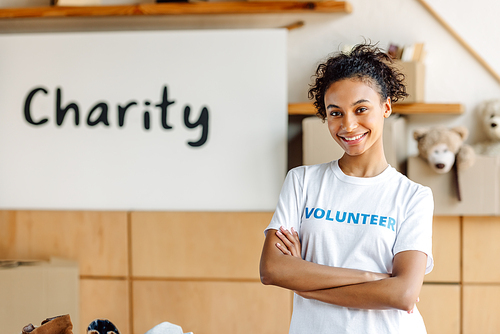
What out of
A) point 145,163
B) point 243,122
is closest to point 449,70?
point 243,122

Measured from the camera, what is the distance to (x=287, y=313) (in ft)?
7.31

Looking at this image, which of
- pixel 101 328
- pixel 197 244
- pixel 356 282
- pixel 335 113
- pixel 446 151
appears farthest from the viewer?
pixel 197 244

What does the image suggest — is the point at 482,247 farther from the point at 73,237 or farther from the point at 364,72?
the point at 73,237

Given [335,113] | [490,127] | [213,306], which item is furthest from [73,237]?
[490,127]

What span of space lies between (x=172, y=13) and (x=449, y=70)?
1420mm

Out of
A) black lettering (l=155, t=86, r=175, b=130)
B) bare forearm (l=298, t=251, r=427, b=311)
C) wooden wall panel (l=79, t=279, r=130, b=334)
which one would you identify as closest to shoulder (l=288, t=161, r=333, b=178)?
bare forearm (l=298, t=251, r=427, b=311)

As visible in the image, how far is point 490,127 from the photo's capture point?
219cm

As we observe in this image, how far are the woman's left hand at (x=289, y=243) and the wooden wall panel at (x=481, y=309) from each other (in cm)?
122

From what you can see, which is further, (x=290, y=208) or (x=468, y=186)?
(x=468, y=186)

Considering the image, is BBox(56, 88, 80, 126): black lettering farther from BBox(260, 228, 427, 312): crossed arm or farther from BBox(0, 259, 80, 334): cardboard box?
BBox(260, 228, 427, 312): crossed arm

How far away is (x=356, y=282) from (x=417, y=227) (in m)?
0.22

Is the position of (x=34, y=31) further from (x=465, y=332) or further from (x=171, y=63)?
(x=465, y=332)

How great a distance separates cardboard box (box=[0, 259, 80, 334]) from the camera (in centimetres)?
220

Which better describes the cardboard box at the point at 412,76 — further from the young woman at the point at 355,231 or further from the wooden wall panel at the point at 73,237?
the wooden wall panel at the point at 73,237
